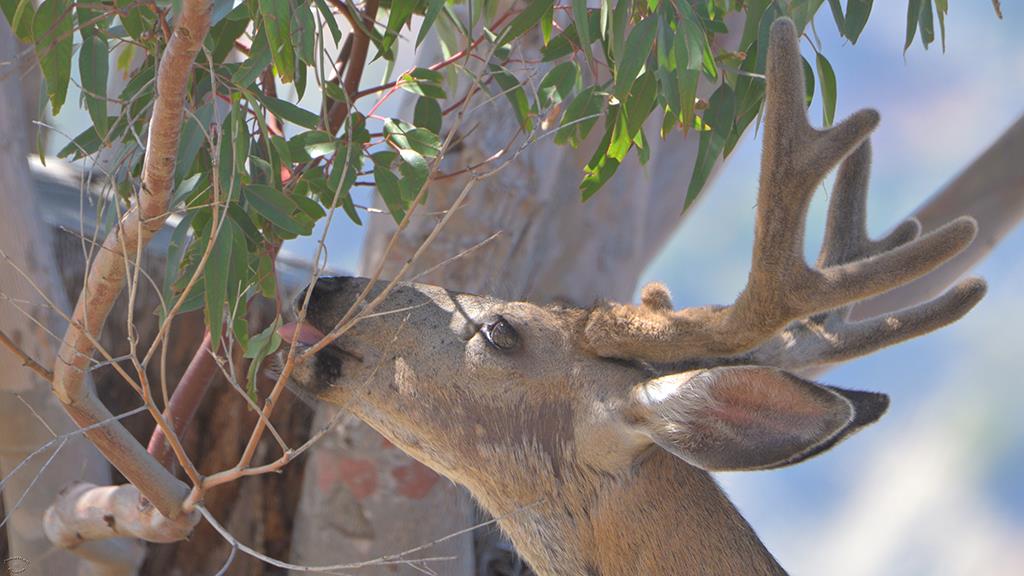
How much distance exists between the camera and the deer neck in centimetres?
279

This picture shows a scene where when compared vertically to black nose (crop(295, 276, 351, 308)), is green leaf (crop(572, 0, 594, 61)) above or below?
above

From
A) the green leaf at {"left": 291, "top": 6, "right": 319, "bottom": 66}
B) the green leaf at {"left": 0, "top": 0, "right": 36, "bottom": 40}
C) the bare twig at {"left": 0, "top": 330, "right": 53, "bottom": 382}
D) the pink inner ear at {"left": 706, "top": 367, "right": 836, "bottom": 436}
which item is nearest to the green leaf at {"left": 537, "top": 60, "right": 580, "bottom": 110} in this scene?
the green leaf at {"left": 291, "top": 6, "right": 319, "bottom": 66}

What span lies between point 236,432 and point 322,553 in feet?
1.85

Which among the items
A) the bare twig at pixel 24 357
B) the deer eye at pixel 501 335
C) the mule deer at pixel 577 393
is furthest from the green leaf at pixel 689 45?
the bare twig at pixel 24 357

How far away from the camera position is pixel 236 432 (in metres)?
4.52

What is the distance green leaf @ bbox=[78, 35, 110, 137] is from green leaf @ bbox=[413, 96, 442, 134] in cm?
81

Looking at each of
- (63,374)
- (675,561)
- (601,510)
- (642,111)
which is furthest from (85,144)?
(675,561)

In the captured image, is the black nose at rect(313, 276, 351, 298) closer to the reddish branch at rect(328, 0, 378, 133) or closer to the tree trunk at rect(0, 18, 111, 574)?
the reddish branch at rect(328, 0, 378, 133)

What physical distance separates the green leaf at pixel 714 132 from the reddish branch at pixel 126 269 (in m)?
1.17

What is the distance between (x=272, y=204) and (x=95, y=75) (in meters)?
0.46

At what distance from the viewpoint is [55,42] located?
2.50 metres

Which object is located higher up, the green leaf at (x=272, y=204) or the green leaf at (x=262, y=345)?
the green leaf at (x=272, y=204)

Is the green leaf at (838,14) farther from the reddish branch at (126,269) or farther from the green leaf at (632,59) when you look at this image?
the reddish branch at (126,269)

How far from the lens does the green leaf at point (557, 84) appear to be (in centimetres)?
302
